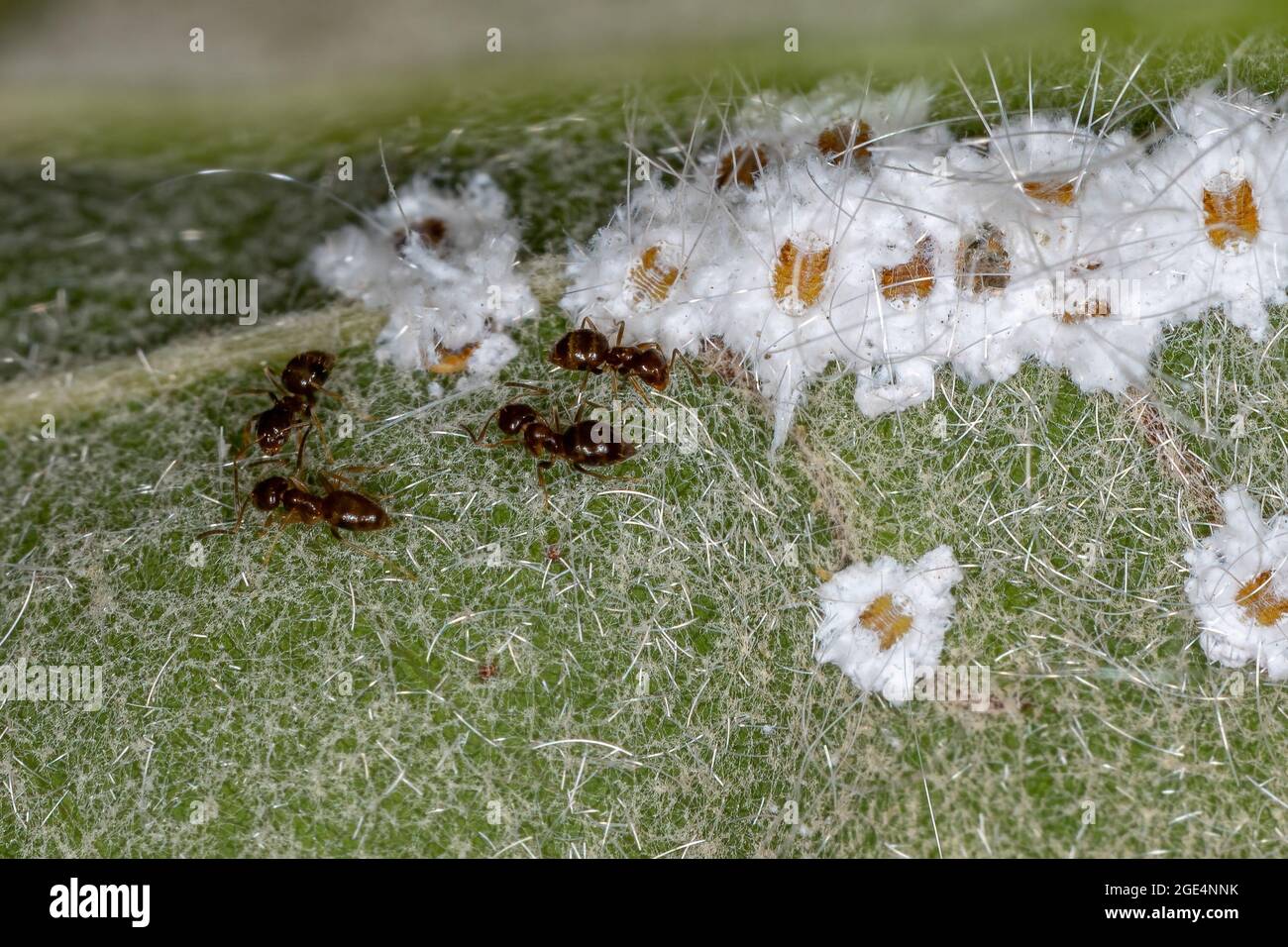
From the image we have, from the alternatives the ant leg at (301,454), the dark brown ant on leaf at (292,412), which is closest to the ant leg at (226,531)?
the dark brown ant on leaf at (292,412)

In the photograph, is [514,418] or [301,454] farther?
[301,454]

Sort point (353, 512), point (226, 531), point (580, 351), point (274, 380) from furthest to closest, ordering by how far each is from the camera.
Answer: point (274, 380) → point (580, 351) → point (226, 531) → point (353, 512)

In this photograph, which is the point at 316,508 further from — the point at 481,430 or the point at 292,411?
the point at 481,430

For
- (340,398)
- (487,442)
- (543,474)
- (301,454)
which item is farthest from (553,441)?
(301,454)

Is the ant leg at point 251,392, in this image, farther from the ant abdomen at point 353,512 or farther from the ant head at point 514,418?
the ant head at point 514,418
